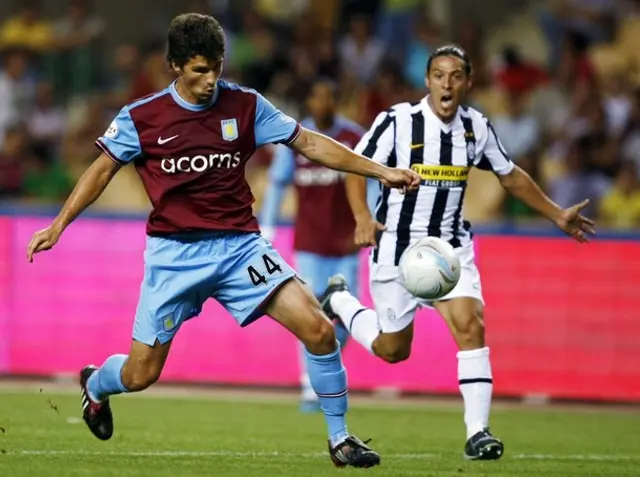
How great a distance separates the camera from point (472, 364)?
8.74m

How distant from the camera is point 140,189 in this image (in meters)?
17.2

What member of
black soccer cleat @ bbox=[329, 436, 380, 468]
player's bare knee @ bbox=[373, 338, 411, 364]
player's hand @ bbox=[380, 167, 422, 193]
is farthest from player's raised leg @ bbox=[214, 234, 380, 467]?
player's bare knee @ bbox=[373, 338, 411, 364]

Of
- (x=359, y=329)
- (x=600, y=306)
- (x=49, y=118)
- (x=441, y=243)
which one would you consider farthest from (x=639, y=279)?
(x=49, y=118)

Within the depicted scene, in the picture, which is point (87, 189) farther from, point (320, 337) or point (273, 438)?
point (273, 438)

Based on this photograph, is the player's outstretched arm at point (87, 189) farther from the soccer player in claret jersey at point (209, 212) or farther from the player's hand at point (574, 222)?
the player's hand at point (574, 222)

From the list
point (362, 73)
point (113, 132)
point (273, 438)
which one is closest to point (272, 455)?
point (273, 438)

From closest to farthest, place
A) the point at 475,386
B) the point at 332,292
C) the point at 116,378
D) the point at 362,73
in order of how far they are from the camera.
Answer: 1. the point at 116,378
2. the point at 475,386
3. the point at 332,292
4. the point at 362,73

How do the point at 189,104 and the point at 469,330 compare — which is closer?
the point at 189,104

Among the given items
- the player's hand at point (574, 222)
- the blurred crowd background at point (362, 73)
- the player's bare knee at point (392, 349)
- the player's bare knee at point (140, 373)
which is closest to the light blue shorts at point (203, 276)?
the player's bare knee at point (140, 373)

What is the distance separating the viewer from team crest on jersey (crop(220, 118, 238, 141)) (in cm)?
771

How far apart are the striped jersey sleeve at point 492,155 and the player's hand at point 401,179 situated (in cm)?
164

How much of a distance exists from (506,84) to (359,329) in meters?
7.30

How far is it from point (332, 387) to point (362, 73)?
1011 cm

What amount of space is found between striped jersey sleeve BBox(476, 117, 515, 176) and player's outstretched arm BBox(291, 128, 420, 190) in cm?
156
